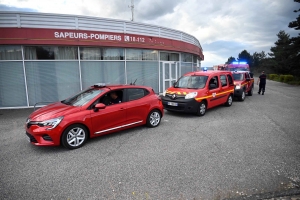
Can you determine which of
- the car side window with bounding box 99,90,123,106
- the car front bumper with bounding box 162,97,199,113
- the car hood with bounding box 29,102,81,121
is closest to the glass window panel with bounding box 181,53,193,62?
the car front bumper with bounding box 162,97,199,113

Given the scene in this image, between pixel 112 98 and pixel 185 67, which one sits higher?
pixel 185 67

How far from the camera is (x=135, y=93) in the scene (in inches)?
243

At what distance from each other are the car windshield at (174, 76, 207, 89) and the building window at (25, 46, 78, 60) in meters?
5.82

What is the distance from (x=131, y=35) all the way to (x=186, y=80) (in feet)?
15.8

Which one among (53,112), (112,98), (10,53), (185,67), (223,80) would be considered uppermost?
(10,53)

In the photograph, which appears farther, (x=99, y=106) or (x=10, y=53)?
(x=10, y=53)

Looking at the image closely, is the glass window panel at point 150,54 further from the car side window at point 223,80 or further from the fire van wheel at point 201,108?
the fire van wheel at point 201,108

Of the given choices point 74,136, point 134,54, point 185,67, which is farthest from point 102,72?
point 185,67

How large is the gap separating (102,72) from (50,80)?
8.92 feet

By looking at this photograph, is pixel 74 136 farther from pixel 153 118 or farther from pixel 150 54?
pixel 150 54

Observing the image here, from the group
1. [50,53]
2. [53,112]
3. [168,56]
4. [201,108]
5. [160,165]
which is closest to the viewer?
[160,165]

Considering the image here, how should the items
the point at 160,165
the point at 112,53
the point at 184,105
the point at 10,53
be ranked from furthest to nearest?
the point at 112,53 < the point at 10,53 < the point at 184,105 < the point at 160,165

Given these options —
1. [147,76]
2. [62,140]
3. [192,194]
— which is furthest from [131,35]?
[192,194]

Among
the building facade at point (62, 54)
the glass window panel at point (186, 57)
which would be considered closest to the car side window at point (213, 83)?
the building facade at point (62, 54)
